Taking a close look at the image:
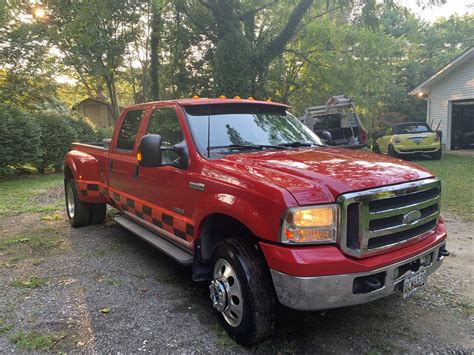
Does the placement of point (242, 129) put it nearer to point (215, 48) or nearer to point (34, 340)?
point (34, 340)

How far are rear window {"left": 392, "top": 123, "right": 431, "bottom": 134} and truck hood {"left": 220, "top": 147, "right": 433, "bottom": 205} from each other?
1355 centimetres

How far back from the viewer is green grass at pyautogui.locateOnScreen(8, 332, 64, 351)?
10.0ft

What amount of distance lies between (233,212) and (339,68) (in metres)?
17.0

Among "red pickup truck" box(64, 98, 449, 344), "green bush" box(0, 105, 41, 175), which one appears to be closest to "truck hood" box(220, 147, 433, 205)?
"red pickup truck" box(64, 98, 449, 344)

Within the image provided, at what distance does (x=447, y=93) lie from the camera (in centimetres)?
1966

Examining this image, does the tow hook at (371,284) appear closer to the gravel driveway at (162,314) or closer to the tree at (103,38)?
the gravel driveway at (162,314)

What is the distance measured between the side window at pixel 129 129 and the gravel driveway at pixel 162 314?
1440mm

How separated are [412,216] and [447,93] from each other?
770 inches

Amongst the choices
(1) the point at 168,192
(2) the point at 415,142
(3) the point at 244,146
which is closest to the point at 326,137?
(3) the point at 244,146

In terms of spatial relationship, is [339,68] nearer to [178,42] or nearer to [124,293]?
[178,42]

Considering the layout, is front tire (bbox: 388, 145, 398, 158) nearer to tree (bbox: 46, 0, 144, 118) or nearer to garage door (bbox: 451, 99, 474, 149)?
garage door (bbox: 451, 99, 474, 149)

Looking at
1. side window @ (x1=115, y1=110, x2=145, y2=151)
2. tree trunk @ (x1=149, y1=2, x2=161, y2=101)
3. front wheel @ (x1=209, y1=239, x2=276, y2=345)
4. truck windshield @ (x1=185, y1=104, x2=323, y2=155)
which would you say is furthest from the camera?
tree trunk @ (x1=149, y1=2, x2=161, y2=101)

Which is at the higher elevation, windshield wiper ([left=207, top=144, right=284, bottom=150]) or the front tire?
windshield wiper ([left=207, top=144, right=284, bottom=150])

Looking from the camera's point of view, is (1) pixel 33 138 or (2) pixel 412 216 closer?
(2) pixel 412 216
